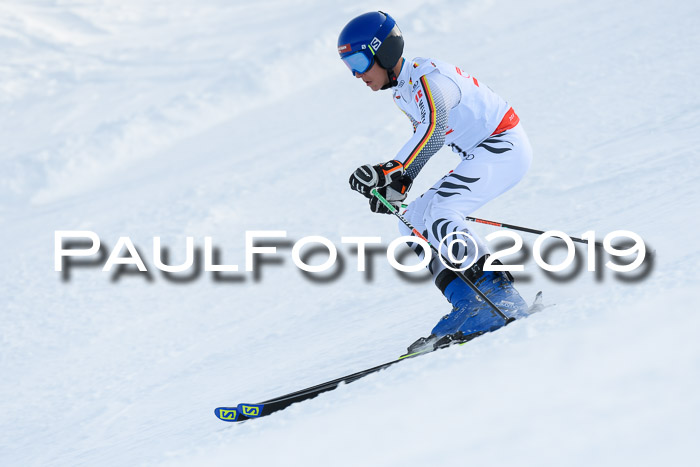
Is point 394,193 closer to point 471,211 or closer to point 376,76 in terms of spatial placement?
point 471,211

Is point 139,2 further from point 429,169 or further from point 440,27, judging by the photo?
point 429,169

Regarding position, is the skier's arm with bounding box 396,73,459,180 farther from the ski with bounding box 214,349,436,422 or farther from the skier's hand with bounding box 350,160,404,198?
the ski with bounding box 214,349,436,422

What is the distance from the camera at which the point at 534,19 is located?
14438 millimetres

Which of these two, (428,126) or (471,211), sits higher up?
(428,126)

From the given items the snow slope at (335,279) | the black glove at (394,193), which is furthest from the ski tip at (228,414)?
the black glove at (394,193)

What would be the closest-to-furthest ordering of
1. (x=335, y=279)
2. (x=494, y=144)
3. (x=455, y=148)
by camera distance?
(x=494, y=144) < (x=455, y=148) < (x=335, y=279)

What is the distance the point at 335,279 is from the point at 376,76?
105 inches

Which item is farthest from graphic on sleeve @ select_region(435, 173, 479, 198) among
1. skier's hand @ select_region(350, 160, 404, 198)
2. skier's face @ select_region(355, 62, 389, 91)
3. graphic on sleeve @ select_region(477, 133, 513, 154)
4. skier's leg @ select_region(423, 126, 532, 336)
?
skier's face @ select_region(355, 62, 389, 91)

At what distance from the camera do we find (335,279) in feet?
20.8

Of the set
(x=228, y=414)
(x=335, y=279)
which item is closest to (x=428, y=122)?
(x=228, y=414)

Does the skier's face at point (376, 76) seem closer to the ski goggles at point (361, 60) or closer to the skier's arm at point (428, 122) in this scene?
the ski goggles at point (361, 60)

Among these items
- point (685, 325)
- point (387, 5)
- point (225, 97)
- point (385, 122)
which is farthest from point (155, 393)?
point (387, 5)

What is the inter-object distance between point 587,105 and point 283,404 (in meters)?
6.89

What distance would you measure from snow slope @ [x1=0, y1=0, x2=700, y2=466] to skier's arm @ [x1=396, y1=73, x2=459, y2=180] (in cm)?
107
